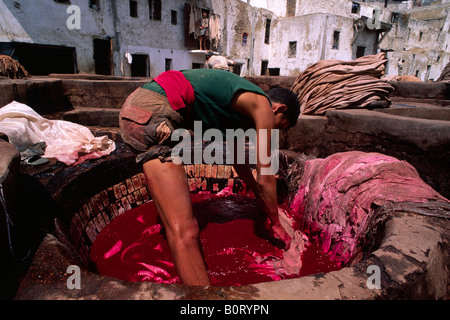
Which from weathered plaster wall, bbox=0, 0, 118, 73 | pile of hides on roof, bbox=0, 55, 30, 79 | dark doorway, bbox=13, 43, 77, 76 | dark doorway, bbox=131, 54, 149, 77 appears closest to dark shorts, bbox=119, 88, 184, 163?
pile of hides on roof, bbox=0, 55, 30, 79

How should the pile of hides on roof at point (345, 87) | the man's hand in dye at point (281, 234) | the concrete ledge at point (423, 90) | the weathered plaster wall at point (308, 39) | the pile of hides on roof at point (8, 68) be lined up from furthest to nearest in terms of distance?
1. the weathered plaster wall at point (308, 39)
2. the pile of hides on roof at point (8, 68)
3. the concrete ledge at point (423, 90)
4. the pile of hides on roof at point (345, 87)
5. the man's hand in dye at point (281, 234)

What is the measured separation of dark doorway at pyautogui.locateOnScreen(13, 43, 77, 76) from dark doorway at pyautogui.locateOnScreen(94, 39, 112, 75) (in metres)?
1.23

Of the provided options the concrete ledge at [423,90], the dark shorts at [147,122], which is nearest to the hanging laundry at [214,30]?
the concrete ledge at [423,90]

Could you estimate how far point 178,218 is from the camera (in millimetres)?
1493

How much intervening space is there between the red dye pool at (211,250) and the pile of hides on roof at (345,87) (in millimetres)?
1822

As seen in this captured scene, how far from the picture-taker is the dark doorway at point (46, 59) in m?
11.0

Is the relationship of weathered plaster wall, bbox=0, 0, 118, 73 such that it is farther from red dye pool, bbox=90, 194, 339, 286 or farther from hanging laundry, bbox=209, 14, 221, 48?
red dye pool, bbox=90, 194, 339, 286

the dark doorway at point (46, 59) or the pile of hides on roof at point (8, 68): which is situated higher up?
the dark doorway at point (46, 59)

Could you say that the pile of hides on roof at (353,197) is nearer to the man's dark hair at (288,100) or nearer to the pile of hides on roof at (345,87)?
the man's dark hair at (288,100)

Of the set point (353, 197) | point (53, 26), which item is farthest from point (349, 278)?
point (53, 26)

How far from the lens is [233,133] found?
1980 millimetres

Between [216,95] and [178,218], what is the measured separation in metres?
0.79

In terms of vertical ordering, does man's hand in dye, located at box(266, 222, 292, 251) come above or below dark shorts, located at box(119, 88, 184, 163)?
below

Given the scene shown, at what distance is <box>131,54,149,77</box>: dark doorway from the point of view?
1529 centimetres
